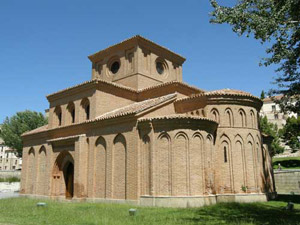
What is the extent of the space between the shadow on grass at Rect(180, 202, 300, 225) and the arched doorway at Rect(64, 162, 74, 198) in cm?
1073

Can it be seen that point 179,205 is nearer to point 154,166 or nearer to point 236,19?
point 154,166

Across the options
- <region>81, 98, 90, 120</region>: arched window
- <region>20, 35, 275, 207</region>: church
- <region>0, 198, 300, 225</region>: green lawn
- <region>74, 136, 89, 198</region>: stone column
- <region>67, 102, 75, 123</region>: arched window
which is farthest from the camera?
<region>67, 102, 75, 123</region>: arched window

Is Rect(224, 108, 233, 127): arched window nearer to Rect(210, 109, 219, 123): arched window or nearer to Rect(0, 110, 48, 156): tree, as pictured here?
Rect(210, 109, 219, 123): arched window

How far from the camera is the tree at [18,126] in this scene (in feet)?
144

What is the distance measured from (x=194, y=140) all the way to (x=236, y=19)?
21.4 feet

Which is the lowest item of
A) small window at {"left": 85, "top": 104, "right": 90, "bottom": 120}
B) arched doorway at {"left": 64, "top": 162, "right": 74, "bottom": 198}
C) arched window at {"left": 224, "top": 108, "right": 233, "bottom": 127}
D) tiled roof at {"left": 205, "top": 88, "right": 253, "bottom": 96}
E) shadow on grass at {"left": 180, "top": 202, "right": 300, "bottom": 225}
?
shadow on grass at {"left": 180, "top": 202, "right": 300, "bottom": 225}

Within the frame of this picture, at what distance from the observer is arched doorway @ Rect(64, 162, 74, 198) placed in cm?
2066

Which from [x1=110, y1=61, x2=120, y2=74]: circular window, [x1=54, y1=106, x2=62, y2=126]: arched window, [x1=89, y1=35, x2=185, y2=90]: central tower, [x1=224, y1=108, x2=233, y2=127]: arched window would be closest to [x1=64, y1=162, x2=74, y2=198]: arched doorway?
[x1=54, y1=106, x2=62, y2=126]: arched window

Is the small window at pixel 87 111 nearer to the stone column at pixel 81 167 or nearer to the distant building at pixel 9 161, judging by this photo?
the stone column at pixel 81 167

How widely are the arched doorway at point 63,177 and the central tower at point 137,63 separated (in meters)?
7.24

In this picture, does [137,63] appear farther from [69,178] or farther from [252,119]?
[69,178]

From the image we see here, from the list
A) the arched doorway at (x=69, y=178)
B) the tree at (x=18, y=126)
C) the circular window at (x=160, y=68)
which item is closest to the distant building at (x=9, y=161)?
the tree at (x=18, y=126)

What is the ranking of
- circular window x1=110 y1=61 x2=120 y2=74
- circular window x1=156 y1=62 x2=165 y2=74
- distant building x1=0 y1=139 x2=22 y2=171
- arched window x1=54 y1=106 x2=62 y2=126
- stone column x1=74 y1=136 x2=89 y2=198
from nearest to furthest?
stone column x1=74 y1=136 x2=89 y2=198 < arched window x1=54 y1=106 x2=62 y2=126 < circular window x1=110 y1=61 x2=120 y2=74 < circular window x1=156 y1=62 x2=165 y2=74 < distant building x1=0 y1=139 x2=22 y2=171

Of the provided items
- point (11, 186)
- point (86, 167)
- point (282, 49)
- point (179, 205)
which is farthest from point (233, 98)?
point (11, 186)
